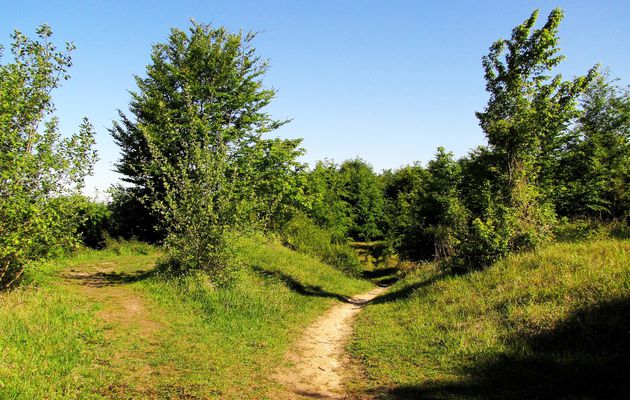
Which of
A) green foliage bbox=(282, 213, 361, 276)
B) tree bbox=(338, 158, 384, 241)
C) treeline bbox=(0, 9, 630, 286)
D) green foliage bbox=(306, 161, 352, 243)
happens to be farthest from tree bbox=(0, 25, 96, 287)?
tree bbox=(338, 158, 384, 241)

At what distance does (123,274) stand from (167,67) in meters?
14.9

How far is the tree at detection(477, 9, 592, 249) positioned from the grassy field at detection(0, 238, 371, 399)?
8624 millimetres

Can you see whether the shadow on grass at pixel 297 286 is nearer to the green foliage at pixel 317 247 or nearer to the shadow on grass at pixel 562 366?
the shadow on grass at pixel 562 366

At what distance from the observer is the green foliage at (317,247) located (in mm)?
30438

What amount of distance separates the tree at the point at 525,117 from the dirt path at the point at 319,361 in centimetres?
708

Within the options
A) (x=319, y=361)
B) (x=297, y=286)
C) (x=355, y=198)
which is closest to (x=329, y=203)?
(x=355, y=198)

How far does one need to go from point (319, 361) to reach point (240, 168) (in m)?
10.2

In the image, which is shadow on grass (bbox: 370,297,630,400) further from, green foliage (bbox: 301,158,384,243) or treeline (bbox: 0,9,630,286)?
green foliage (bbox: 301,158,384,243)

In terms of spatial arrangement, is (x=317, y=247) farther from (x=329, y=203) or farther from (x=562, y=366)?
(x=562, y=366)

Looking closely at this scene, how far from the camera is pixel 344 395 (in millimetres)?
6715

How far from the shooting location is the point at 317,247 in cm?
3152

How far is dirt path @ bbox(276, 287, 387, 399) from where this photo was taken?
709 centimetres

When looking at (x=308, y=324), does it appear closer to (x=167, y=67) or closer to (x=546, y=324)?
(x=546, y=324)

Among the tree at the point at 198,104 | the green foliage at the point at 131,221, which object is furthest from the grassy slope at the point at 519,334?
the green foliage at the point at 131,221
